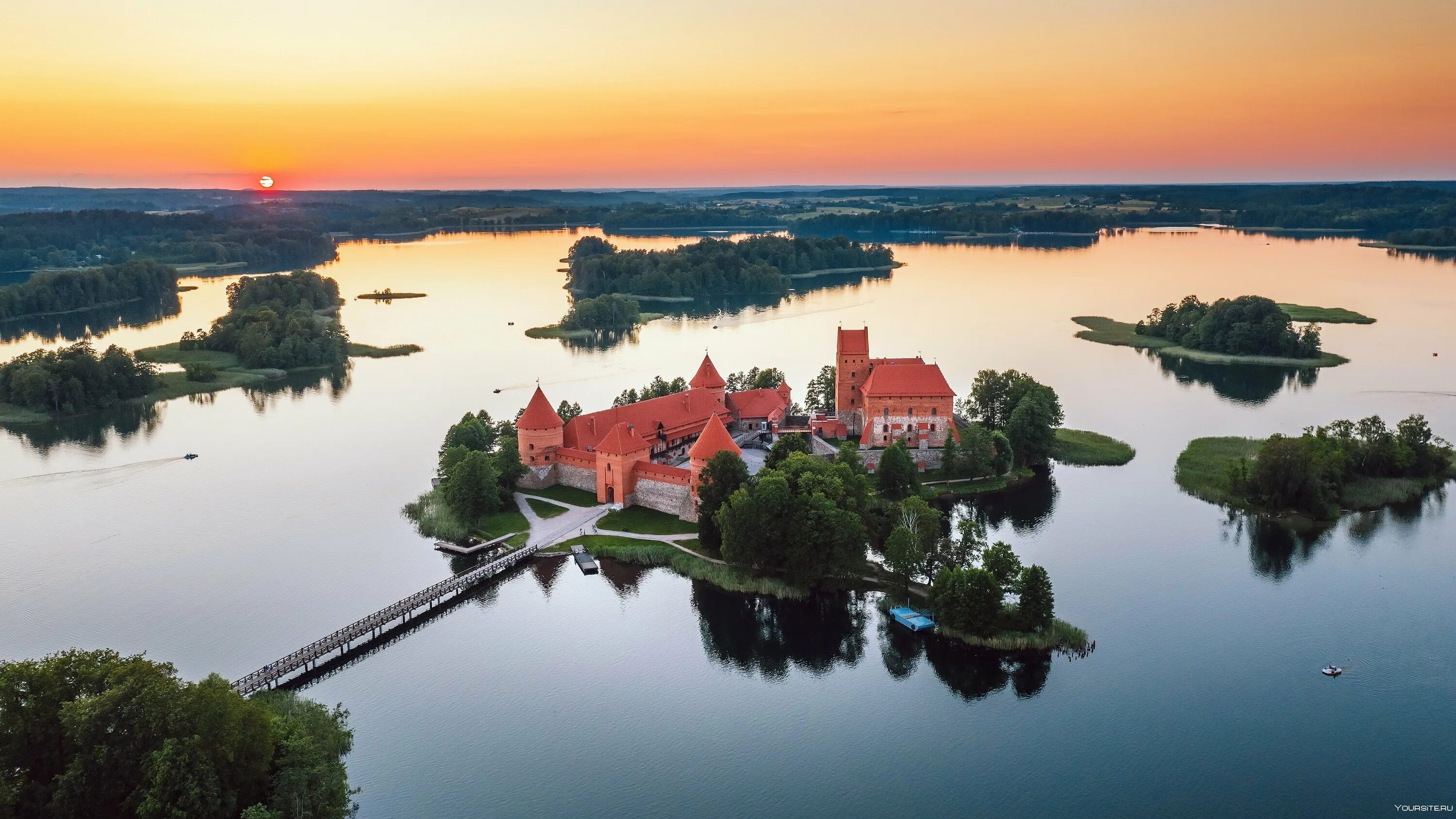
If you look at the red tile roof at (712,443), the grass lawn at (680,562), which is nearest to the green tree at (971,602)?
the grass lawn at (680,562)

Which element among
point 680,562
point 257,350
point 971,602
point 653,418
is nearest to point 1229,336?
point 653,418

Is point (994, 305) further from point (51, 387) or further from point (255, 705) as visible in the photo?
point (255, 705)

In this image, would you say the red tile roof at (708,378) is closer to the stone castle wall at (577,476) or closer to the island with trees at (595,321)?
the stone castle wall at (577,476)

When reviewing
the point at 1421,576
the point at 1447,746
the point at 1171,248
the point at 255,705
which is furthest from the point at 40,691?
the point at 1171,248

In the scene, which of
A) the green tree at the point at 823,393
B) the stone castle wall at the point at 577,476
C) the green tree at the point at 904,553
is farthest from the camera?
the green tree at the point at 823,393

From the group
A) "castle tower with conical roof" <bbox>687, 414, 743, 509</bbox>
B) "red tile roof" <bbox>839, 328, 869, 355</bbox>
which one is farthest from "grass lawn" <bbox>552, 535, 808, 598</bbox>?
"red tile roof" <bbox>839, 328, 869, 355</bbox>

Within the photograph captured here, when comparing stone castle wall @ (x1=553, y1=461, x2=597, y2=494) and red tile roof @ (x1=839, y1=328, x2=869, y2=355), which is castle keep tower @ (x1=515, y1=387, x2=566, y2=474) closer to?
stone castle wall @ (x1=553, y1=461, x2=597, y2=494)

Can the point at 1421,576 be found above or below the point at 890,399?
below
